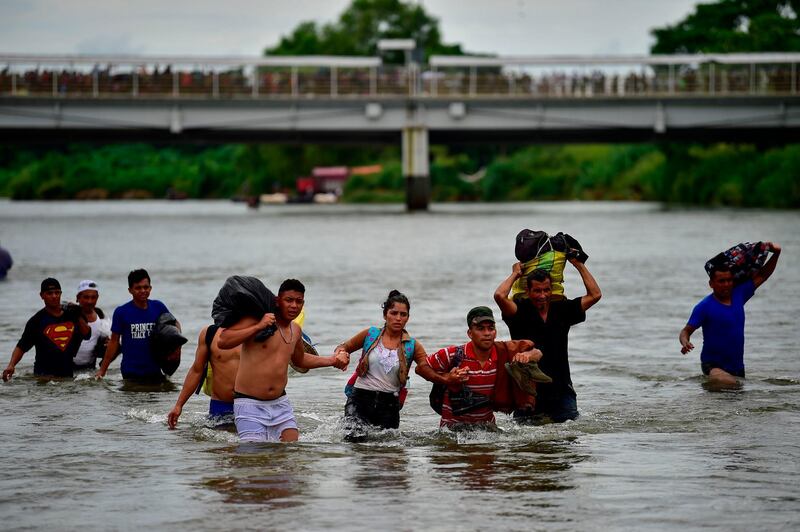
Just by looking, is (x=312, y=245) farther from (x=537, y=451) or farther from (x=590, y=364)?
(x=537, y=451)

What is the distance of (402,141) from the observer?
242 ft

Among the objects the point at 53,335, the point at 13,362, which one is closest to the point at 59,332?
the point at 53,335

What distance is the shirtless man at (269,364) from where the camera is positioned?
10359 millimetres

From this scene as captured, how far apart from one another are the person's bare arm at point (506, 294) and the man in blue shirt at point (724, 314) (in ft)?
9.19

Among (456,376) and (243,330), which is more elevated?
(243,330)

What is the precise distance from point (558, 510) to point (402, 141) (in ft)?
213

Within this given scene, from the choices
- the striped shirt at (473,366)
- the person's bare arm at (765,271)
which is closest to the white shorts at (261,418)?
the striped shirt at (473,366)

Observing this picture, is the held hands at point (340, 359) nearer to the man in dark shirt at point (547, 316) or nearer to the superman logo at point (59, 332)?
the man in dark shirt at point (547, 316)

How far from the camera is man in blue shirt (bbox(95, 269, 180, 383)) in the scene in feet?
45.7

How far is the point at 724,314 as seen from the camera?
13805 mm

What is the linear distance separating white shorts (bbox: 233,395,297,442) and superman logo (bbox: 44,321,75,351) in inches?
173

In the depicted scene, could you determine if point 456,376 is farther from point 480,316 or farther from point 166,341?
point 166,341

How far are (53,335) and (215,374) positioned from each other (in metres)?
4.11

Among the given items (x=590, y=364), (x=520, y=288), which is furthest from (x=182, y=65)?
(x=520, y=288)
